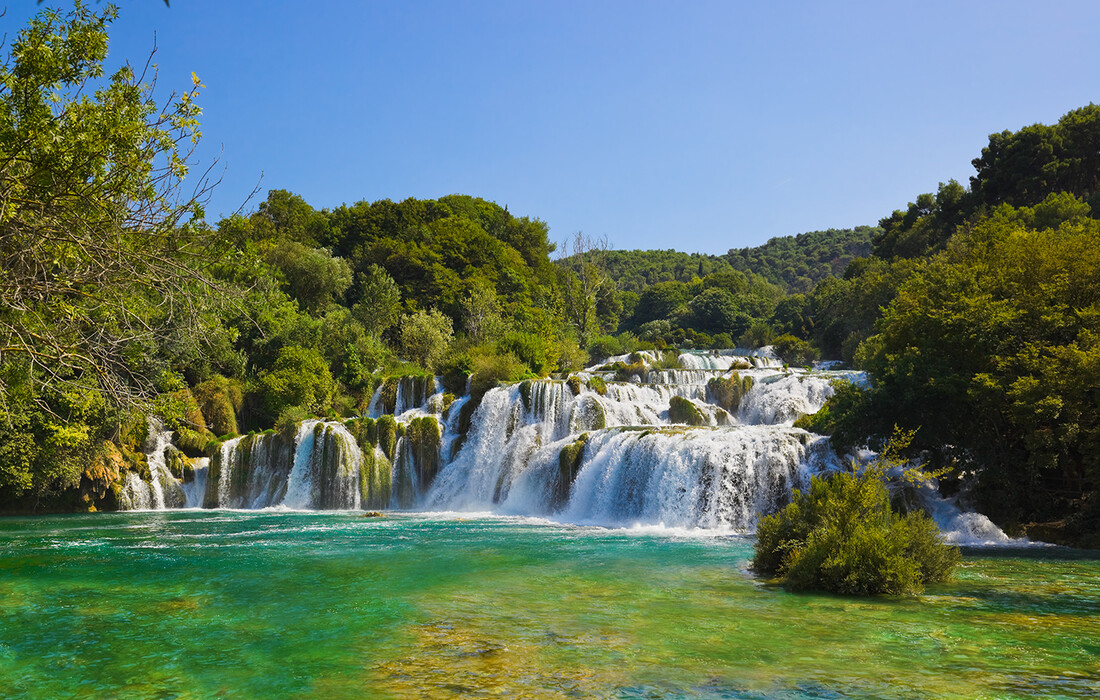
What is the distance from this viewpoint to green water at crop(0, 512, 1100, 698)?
7090mm

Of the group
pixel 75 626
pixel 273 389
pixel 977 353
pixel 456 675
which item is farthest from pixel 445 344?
pixel 456 675

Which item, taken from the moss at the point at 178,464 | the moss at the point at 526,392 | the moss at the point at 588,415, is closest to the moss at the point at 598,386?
the moss at the point at 588,415

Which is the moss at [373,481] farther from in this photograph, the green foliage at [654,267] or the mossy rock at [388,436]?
the green foliage at [654,267]

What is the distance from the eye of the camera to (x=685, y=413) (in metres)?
28.1

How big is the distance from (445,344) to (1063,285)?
99.8 feet

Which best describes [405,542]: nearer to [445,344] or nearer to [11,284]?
[11,284]

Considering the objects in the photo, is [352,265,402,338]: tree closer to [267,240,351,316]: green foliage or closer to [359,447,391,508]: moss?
[267,240,351,316]: green foliage

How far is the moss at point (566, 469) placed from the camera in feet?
76.9

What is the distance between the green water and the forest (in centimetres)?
268

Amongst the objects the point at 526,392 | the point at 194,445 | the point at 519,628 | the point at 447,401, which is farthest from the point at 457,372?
the point at 519,628

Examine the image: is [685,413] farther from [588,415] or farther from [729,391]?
[588,415]

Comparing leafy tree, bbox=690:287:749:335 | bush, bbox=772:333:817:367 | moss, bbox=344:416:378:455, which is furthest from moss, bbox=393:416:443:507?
leafy tree, bbox=690:287:749:335

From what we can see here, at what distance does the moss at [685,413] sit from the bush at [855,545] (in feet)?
50.7

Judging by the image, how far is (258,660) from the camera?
8008 mm
